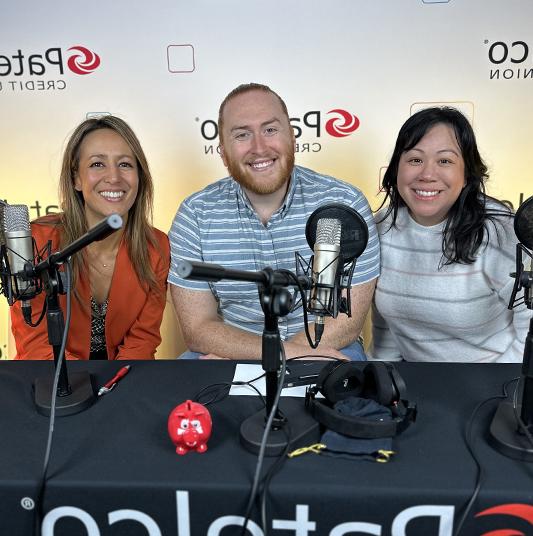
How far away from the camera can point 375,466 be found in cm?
95

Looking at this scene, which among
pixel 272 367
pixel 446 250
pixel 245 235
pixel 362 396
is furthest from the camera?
pixel 245 235

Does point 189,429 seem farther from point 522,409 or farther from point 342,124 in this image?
point 342,124

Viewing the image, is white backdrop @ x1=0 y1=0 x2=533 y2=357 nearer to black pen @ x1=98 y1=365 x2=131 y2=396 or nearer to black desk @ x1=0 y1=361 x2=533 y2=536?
black pen @ x1=98 y1=365 x2=131 y2=396

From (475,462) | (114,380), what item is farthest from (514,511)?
(114,380)

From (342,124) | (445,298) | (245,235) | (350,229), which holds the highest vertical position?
(342,124)

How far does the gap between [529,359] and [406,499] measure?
13.9 inches

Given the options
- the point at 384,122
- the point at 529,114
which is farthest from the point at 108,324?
the point at 529,114

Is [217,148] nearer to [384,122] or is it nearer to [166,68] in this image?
[166,68]

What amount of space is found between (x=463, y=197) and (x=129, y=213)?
1.25 m

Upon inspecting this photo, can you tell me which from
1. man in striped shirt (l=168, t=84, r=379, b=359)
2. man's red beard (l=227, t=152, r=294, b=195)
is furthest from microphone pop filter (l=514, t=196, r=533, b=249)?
man's red beard (l=227, t=152, r=294, b=195)

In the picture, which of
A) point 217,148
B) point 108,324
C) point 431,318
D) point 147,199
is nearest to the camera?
point 431,318

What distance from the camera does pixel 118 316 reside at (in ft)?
6.59

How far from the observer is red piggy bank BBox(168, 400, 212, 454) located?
0.97 m

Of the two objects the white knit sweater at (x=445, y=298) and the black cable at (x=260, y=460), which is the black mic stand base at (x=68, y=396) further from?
the white knit sweater at (x=445, y=298)
